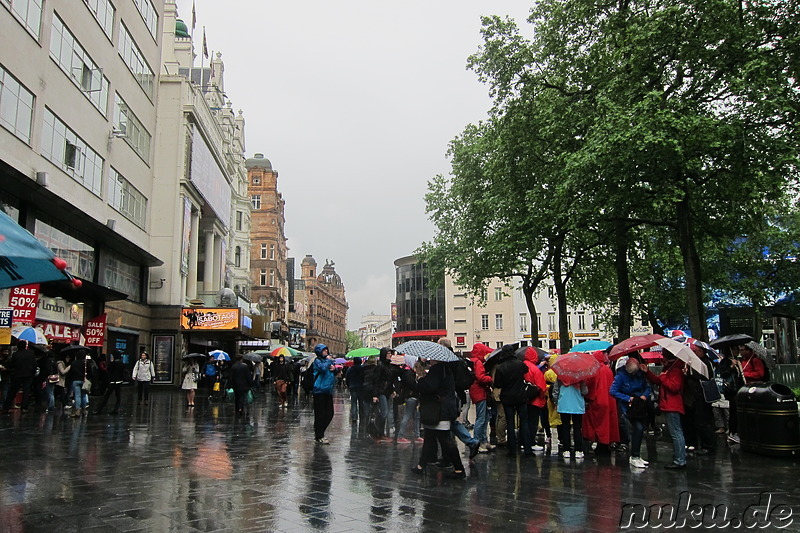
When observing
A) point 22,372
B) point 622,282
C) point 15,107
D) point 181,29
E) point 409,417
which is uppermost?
point 181,29

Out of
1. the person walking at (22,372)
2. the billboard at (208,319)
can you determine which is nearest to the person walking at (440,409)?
the person walking at (22,372)

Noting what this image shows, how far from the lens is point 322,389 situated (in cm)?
1180

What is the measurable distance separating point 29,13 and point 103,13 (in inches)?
277

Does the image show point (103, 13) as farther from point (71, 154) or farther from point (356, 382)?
point (356, 382)

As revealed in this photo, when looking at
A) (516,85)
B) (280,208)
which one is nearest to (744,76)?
(516,85)

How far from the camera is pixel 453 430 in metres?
8.96

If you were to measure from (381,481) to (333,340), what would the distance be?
496 feet

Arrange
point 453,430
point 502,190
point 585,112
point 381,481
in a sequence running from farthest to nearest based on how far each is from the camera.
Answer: point 502,190 < point 585,112 < point 453,430 < point 381,481

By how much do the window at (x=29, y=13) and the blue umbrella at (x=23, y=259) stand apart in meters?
16.2

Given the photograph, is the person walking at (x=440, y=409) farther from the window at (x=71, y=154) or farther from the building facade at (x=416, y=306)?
the building facade at (x=416, y=306)

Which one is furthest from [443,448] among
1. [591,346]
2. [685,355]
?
[591,346]

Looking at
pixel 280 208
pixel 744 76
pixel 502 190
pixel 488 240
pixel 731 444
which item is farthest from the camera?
pixel 280 208

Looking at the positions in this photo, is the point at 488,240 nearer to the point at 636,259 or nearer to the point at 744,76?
the point at 636,259

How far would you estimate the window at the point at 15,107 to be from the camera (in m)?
17.1
